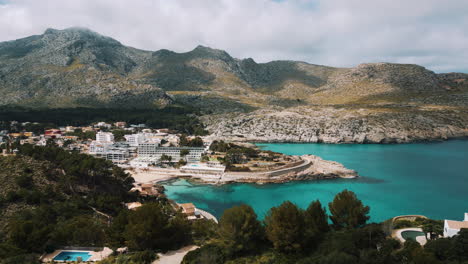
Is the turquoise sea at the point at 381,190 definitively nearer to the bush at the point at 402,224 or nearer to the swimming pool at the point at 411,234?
the bush at the point at 402,224

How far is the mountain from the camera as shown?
86.2 meters

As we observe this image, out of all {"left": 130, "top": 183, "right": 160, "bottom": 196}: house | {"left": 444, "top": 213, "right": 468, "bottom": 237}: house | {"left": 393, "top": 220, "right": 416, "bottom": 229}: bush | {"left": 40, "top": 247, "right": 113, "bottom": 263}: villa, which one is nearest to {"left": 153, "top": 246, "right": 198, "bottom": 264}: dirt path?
{"left": 40, "top": 247, "right": 113, "bottom": 263}: villa

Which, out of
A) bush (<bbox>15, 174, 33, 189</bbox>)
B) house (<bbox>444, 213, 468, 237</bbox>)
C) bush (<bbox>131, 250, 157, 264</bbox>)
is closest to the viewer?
bush (<bbox>131, 250, 157, 264</bbox>)

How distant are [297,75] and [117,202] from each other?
6834 inches

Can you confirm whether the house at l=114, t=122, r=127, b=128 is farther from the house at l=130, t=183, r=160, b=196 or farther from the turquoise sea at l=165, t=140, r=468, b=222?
the house at l=130, t=183, r=160, b=196

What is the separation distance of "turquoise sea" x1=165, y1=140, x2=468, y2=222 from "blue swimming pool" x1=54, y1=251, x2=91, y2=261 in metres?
14.6

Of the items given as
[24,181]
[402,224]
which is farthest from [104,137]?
[402,224]

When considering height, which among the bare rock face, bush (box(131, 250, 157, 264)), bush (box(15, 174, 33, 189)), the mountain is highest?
the mountain

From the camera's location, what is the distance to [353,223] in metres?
19.4

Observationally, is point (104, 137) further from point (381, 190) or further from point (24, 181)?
point (381, 190)

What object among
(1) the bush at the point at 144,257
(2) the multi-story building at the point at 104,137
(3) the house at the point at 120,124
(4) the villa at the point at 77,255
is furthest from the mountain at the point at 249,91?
(1) the bush at the point at 144,257

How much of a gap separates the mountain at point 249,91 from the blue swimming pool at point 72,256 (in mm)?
73594

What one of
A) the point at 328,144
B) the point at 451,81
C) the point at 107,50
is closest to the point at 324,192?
the point at 328,144

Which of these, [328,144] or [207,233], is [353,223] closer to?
[207,233]
